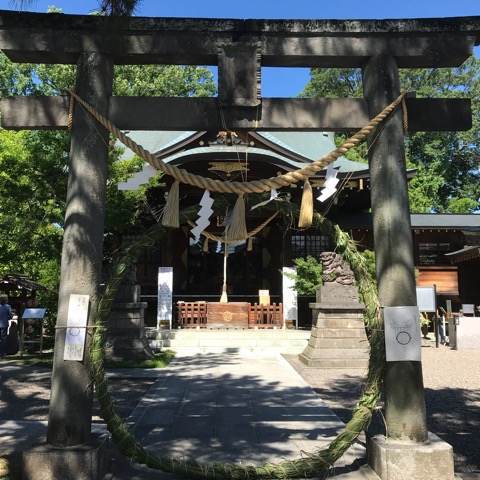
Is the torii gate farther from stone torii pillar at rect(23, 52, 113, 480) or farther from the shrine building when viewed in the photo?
the shrine building

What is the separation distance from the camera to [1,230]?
38.7 ft

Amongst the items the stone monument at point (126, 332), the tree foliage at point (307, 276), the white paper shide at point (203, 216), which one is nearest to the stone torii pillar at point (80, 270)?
the white paper shide at point (203, 216)

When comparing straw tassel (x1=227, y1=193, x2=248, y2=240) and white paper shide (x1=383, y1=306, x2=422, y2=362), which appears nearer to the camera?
white paper shide (x1=383, y1=306, x2=422, y2=362)

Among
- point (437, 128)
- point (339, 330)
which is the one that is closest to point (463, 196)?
point (339, 330)

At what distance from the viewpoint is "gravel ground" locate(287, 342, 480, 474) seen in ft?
16.1

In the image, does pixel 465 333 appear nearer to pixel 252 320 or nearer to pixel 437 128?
pixel 252 320

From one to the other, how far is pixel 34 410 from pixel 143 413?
59.7 inches

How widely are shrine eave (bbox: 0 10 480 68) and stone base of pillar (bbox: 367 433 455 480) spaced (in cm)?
335

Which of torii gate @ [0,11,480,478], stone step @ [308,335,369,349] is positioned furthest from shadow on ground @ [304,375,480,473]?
torii gate @ [0,11,480,478]

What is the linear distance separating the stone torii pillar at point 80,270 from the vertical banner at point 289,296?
12.4 metres

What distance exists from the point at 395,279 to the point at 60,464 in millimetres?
3021

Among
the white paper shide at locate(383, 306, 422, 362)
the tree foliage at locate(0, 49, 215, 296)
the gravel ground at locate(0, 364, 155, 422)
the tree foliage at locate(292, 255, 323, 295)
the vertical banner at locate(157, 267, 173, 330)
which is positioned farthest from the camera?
the tree foliage at locate(292, 255, 323, 295)

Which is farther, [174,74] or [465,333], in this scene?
[174,74]

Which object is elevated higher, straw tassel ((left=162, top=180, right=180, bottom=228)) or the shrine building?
the shrine building
